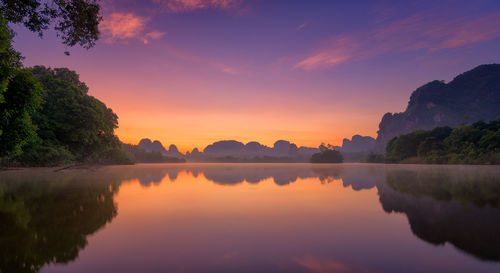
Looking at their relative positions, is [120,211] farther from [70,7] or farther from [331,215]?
[70,7]

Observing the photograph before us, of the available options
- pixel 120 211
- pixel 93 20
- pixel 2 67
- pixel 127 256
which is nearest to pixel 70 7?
→ pixel 93 20

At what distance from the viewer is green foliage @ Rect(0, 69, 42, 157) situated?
13684 millimetres

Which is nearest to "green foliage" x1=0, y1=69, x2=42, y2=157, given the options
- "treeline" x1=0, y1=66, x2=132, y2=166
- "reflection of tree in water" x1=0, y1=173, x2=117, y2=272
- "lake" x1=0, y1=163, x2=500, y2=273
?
"reflection of tree in water" x1=0, y1=173, x2=117, y2=272

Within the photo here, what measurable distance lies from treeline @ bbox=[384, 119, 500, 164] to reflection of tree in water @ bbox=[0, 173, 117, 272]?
90880 millimetres

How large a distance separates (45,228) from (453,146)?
10931 centimetres

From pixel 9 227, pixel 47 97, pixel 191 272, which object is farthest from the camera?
pixel 47 97

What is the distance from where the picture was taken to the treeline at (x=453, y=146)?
68.7 m

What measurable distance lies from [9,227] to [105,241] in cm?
343

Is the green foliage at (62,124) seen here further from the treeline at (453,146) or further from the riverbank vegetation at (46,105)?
the treeline at (453,146)

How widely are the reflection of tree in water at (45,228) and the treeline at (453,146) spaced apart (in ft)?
298

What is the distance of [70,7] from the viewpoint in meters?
14.6

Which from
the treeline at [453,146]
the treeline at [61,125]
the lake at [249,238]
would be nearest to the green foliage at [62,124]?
the treeline at [61,125]

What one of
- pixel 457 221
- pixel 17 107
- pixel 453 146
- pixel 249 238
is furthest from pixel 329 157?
pixel 249 238

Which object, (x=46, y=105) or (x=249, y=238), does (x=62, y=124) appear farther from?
(x=249, y=238)
